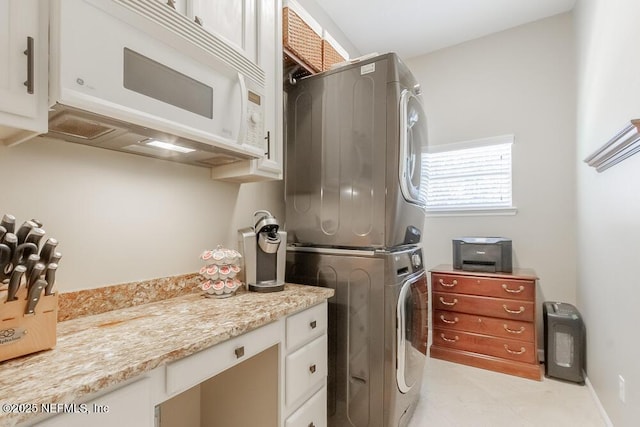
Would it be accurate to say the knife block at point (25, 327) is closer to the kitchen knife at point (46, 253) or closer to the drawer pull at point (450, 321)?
the kitchen knife at point (46, 253)

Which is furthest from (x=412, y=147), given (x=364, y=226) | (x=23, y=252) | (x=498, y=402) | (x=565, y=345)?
(x=565, y=345)

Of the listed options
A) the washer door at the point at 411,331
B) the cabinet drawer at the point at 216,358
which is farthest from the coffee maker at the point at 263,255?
the washer door at the point at 411,331

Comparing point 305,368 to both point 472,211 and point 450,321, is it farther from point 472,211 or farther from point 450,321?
point 472,211

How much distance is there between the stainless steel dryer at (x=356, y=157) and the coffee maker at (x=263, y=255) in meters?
0.32

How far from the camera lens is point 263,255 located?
165cm

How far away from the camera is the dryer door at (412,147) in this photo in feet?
5.50

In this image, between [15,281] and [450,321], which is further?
[450,321]

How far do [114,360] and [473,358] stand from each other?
2780 mm

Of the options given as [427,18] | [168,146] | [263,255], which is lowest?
[263,255]

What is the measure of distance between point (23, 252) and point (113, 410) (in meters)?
0.46

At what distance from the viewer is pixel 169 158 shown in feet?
4.73

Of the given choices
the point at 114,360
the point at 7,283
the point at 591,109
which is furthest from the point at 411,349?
the point at 591,109

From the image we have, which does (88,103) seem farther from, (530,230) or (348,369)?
(530,230)

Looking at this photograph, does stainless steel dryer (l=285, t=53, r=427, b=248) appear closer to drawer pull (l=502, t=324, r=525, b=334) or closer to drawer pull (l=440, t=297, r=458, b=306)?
drawer pull (l=440, t=297, r=458, b=306)
